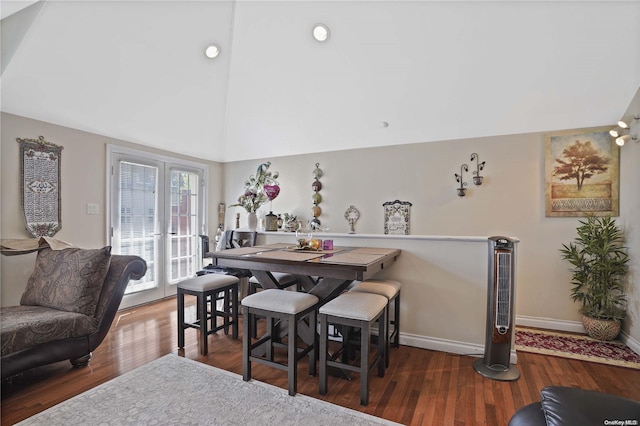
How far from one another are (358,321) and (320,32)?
2828 mm

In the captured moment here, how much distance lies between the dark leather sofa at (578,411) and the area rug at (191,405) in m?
0.91

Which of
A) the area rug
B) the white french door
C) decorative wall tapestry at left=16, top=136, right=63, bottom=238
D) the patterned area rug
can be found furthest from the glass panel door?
the patterned area rug

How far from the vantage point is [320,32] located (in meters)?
3.08

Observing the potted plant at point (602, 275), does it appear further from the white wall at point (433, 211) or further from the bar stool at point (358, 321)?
the bar stool at point (358, 321)

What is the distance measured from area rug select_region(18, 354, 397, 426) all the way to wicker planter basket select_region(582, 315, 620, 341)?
2.75 metres

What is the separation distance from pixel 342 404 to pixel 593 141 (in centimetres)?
383

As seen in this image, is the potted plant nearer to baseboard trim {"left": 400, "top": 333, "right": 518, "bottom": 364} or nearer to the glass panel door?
baseboard trim {"left": 400, "top": 333, "right": 518, "bottom": 364}

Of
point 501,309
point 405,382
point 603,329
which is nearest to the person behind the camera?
point 405,382

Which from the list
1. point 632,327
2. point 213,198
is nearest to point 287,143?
point 213,198

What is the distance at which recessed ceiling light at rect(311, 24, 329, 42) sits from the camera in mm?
3043

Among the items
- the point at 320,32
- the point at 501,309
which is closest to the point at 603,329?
the point at 501,309

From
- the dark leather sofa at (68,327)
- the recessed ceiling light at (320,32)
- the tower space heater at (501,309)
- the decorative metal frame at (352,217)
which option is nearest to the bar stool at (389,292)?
the tower space heater at (501,309)

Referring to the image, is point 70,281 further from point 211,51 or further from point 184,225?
point 211,51

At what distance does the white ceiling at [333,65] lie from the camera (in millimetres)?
2625
